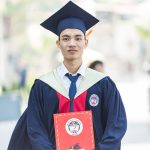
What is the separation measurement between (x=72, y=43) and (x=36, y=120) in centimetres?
58

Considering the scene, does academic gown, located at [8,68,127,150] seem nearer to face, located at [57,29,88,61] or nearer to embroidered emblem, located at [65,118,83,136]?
Result: embroidered emblem, located at [65,118,83,136]

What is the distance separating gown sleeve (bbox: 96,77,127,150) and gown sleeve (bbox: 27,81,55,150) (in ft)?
1.23

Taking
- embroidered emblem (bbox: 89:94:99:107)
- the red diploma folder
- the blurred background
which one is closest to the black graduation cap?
embroidered emblem (bbox: 89:94:99:107)

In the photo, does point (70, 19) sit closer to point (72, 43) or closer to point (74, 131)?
point (72, 43)

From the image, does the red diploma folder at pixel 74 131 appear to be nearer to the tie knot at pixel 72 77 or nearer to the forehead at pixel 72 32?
the tie knot at pixel 72 77

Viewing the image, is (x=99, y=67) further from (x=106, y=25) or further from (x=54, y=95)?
(x=106, y=25)

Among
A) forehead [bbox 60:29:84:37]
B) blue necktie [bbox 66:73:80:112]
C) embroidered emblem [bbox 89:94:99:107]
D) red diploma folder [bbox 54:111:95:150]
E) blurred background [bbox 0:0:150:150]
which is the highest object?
blurred background [bbox 0:0:150:150]

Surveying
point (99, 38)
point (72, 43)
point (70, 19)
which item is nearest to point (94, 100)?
point (72, 43)

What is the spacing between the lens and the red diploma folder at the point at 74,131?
4652mm

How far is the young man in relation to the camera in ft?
15.3

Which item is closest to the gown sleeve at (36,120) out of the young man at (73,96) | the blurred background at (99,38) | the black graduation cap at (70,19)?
the young man at (73,96)

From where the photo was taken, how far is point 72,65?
15.6 ft

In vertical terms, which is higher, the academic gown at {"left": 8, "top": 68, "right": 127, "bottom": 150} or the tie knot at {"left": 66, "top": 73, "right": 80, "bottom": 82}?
the tie knot at {"left": 66, "top": 73, "right": 80, "bottom": 82}

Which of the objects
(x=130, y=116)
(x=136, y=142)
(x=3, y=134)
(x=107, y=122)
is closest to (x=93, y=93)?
(x=107, y=122)
